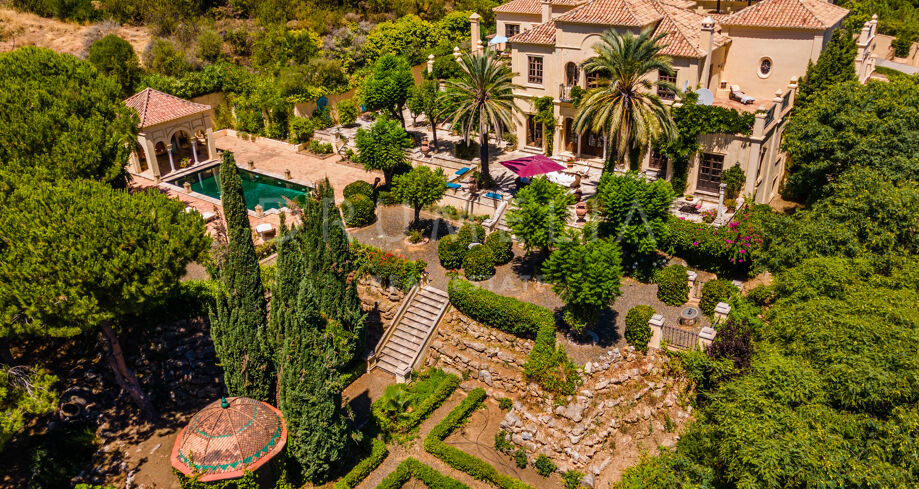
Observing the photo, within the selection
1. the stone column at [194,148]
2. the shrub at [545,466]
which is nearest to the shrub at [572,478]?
the shrub at [545,466]

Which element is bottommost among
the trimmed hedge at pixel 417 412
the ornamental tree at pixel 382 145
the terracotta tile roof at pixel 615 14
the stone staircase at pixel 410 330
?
the trimmed hedge at pixel 417 412

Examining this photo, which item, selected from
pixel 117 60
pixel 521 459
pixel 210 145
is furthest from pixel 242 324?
pixel 117 60

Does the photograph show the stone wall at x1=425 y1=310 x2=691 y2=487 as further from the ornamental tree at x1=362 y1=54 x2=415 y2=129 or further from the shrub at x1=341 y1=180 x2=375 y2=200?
the ornamental tree at x1=362 y1=54 x2=415 y2=129

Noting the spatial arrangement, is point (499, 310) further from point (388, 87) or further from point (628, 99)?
point (388, 87)

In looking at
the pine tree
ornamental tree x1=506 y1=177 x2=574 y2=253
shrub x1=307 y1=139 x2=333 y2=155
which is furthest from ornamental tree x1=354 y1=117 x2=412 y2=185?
the pine tree

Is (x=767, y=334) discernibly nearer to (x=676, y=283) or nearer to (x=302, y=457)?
(x=676, y=283)

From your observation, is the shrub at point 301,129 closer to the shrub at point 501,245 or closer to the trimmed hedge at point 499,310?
the shrub at point 501,245
